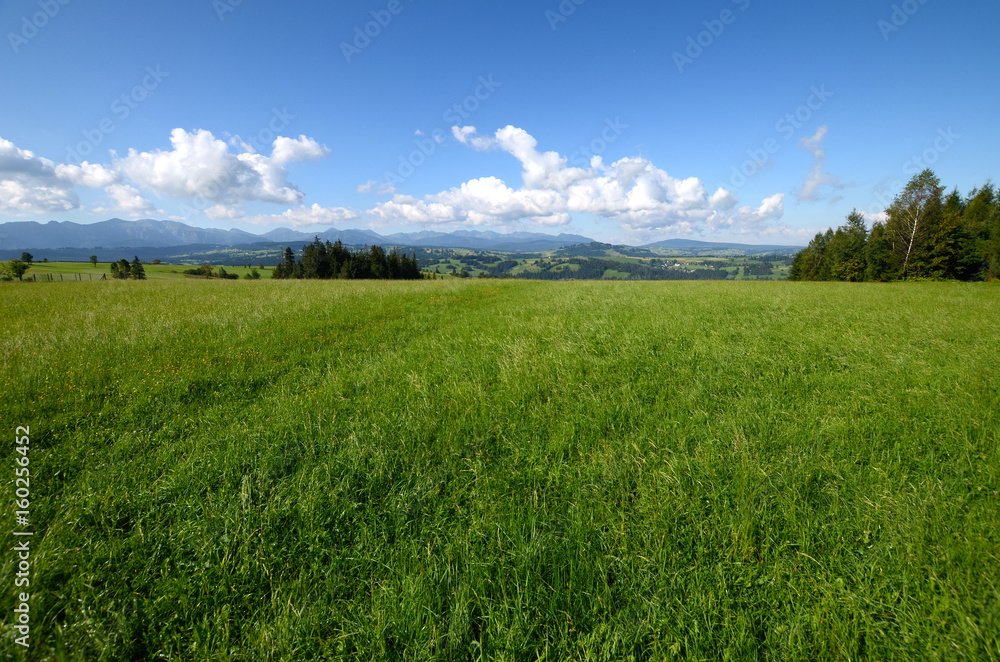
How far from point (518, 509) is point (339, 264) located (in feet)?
274

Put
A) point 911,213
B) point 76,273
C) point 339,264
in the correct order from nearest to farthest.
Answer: point 911,213 → point 76,273 → point 339,264

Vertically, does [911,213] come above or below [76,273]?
above

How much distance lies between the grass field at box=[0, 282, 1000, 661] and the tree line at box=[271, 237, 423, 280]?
72.3m

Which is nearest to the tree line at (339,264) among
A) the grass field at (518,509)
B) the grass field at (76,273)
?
the grass field at (76,273)

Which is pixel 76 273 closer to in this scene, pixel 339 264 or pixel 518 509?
pixel 339 264

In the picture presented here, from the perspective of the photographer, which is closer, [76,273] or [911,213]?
[911,213]

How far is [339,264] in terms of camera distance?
76438mm

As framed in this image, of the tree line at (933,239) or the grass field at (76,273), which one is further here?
the grass field at (76,273)

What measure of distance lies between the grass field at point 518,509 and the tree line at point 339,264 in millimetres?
72331

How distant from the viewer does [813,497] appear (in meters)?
2.99

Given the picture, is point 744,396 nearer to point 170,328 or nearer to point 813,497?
point 813,497

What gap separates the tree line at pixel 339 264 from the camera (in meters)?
75.5

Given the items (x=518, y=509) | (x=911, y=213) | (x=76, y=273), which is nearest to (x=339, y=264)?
(x=76, y=273)

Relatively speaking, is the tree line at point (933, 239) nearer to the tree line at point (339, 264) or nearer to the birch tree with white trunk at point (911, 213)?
the birch tree with white trunk at point (911, 213)
